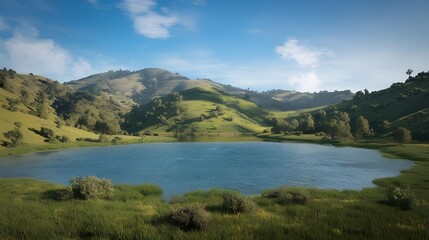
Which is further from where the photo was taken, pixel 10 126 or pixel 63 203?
pixel 10 126

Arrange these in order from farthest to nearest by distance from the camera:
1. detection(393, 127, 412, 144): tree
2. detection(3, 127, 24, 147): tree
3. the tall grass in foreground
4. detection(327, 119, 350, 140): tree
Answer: detection(327, 119, 350, 140): tree
detection(3, 127, 24, 147): tree
detection(393, 127, 412, 144): tree
the tall grass in foreground

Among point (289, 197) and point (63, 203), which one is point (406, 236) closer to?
point (289, 197)

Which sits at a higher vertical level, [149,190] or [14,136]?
[14,136]

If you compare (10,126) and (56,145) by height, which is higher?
(10,126)

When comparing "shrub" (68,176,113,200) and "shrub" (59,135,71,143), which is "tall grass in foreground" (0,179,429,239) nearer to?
"shrub" (68,176,113,200)

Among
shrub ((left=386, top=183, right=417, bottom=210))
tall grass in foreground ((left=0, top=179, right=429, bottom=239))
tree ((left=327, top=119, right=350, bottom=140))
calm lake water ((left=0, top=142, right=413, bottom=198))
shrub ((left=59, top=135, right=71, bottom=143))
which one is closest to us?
tall grass in foreground ((left=0, top=179, right=429, bottom=239))

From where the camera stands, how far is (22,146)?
120 meters

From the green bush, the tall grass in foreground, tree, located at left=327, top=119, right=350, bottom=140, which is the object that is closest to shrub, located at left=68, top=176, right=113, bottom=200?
the tall grass in foreground

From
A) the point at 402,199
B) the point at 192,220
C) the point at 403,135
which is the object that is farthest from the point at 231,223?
the point at 403,135

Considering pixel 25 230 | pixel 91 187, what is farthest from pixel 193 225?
pixel 91 187

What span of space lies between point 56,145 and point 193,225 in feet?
446

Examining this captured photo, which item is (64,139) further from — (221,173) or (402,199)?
(402,199)

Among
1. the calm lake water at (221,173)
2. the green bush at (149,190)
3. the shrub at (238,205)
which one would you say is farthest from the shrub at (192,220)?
the calm lake water at (221,173)

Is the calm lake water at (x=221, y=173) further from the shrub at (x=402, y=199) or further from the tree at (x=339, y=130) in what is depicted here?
the tree at (x=339, y=130)
